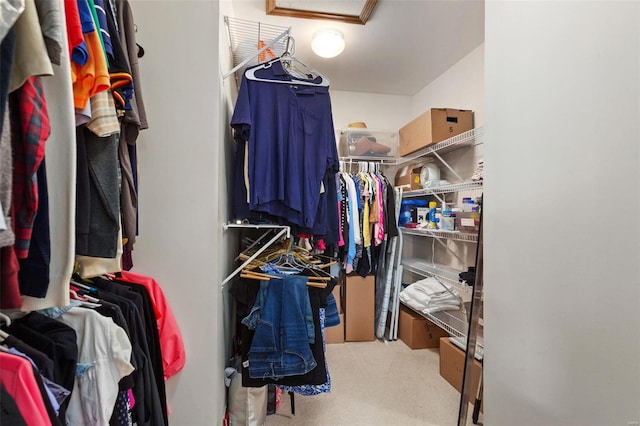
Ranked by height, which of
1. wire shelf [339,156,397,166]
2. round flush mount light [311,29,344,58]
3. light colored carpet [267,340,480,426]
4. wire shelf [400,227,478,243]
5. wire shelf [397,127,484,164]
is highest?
round flush mount light [311,29,344,58]

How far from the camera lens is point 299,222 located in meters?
1.52

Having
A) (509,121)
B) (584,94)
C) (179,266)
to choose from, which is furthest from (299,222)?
(584,94)

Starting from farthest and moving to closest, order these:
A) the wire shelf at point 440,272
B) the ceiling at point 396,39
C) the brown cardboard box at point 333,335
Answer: the brown cardboard box at point 333,335 → the wire shelf at point 440,272 → the ceiling at point 396,39

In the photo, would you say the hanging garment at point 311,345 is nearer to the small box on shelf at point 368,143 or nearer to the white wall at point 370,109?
the small box on shelf at point 368,143

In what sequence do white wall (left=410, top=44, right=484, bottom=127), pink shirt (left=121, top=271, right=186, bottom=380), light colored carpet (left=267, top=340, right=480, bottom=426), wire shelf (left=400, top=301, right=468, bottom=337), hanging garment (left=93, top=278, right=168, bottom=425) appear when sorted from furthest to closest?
white wall (left=410, top=44, right=484, bottom=127)
wire shelf (left=400, top=301, right=468, bottom=337)
light colored carpet (left=267, top=340, right=480, bottom=426)
pink shirt (left=121, top=271, right=186, bottom=380)
hanging garment (left=93, top=278, right=168, bottom=425)

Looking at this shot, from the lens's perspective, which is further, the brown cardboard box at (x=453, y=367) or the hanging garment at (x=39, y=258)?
the brown cardboard box at (x=453, y=367)

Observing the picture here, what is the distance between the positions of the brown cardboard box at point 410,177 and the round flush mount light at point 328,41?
52.7 inches

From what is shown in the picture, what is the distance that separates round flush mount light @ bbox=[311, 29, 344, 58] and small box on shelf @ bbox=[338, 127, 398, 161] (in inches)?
34.2

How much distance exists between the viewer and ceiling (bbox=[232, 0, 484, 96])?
198 centimetres

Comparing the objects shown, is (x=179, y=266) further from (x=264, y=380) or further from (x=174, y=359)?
(x=264, y=380)

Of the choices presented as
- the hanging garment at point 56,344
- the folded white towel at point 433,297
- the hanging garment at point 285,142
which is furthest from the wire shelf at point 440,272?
the hanging garment at point 56,344

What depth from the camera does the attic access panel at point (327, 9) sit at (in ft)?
6.17

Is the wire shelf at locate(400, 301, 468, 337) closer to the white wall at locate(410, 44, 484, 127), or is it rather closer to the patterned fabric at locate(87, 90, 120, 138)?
the white wall at locate(410, 44, 484, 127)

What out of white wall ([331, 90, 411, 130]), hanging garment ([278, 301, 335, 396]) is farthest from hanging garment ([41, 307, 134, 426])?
white wall ([331, 90, 411, 130])
